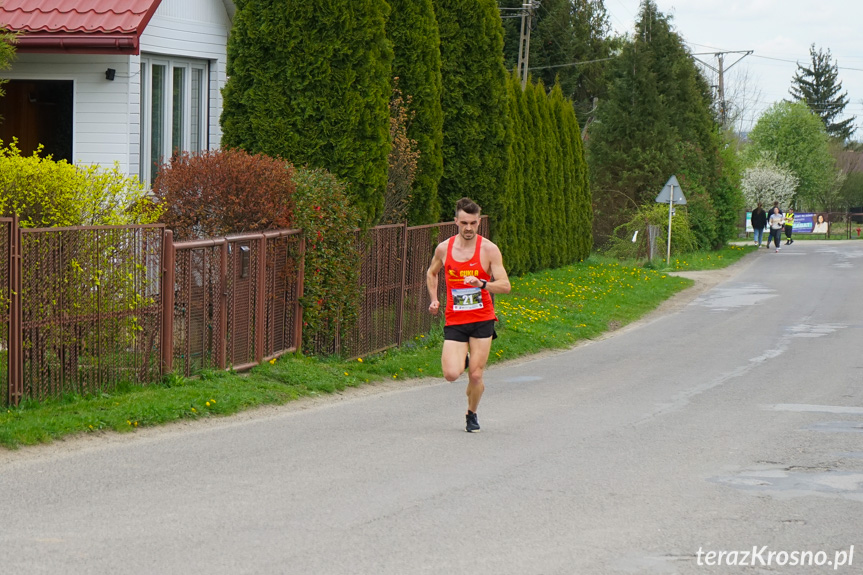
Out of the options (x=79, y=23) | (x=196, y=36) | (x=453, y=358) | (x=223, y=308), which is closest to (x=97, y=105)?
(x=79, y=23)

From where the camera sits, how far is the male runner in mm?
9992

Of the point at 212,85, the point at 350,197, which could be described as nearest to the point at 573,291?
the point at 212,85

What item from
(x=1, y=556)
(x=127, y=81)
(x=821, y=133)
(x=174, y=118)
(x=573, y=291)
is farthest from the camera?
(x=821, y=133)

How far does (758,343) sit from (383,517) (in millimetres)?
12307

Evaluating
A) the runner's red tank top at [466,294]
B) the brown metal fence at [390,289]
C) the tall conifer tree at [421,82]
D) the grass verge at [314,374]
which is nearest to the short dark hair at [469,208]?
the runner's red tank top at [466,294]

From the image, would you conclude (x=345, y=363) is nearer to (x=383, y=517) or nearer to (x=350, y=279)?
(x=350, y=279)

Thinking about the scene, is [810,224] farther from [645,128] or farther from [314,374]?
[314,374]

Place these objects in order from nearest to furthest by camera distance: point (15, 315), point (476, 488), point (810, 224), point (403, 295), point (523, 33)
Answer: point (476, 488) < point (15, 315) < point (403, 295) < point (523, 33) < point (810, 224)

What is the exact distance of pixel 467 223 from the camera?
32.3 feet

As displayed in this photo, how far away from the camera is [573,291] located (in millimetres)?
25328

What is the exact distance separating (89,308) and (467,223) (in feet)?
11.0

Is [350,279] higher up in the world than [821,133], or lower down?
lower down

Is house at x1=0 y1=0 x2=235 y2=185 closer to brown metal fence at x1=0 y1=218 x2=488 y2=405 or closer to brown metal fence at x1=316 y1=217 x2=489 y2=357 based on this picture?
brown metal fence at x1=316 y1=217 x2=489 y2=357

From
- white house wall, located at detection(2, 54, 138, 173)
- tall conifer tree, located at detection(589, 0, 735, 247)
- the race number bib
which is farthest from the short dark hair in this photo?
tall conifer tree, located at detection(589, 0, 735, 247)
